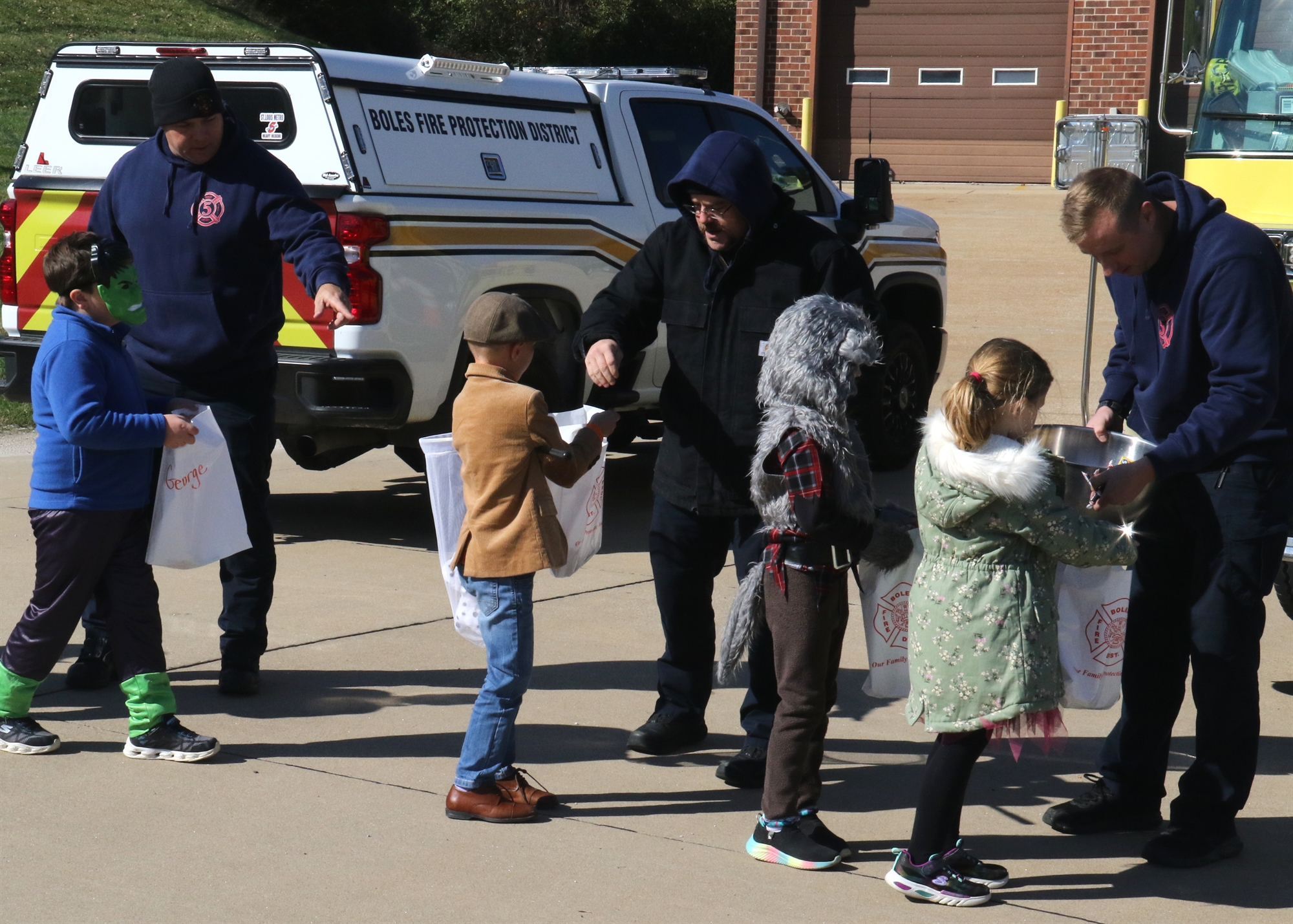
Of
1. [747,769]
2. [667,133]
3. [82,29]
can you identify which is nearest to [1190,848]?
[747,769]

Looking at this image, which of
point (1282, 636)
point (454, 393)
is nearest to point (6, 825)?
point (454, 393)

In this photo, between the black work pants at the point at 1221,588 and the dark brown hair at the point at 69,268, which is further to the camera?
the dark brown hair at the point at 69,268

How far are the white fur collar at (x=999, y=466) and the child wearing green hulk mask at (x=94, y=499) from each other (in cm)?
223

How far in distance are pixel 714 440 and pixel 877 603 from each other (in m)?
0.72

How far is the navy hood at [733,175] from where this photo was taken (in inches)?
169

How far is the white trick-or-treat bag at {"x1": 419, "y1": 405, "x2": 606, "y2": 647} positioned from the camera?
425 centimetres

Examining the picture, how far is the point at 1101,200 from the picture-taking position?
151 inches

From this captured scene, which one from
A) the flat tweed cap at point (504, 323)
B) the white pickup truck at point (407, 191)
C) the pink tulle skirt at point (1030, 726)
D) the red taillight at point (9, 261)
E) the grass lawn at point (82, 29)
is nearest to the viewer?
the pink tulle skirt at point (1030, 726)

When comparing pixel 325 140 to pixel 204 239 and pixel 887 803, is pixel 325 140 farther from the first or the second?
pixel 887 803

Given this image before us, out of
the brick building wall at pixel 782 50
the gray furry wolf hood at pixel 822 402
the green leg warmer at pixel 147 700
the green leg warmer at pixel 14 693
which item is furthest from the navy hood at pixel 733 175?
the brick building wall at pixel 782 50

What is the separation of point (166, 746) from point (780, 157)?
19.0ft

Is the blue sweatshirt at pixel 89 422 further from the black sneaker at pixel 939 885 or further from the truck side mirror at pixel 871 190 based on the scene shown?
the truck side mirror at pixel 871 190

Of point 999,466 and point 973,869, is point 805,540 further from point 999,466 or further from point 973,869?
point 973,869

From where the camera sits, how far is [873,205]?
873 centimetres
